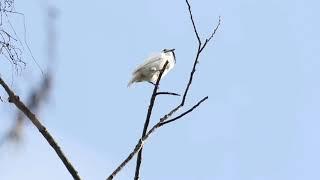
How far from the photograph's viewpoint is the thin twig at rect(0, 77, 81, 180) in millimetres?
2746

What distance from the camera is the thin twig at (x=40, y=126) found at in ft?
9.01

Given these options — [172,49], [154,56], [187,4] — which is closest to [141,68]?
[154,56]

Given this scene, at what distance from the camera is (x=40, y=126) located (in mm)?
2887

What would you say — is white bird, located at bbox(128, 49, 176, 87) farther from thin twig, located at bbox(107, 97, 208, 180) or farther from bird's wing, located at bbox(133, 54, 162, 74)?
thin twig, located at bbox(107, 97, 208, 180)

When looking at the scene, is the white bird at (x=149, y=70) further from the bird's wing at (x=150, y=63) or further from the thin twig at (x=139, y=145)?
the thin twig at (x=139, y=145)

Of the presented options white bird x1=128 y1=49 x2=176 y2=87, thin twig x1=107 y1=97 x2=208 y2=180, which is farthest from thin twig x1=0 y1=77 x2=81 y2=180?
white bird x1=128 y1=49 x2=176 y2=87

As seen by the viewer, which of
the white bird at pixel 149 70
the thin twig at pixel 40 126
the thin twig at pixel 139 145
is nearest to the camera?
the thin twig at pixel 40 126

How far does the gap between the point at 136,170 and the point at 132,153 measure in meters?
0.14

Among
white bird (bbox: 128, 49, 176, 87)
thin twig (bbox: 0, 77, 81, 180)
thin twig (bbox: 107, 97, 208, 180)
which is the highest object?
thin twig (bbox: 0, 77, 81, 180)

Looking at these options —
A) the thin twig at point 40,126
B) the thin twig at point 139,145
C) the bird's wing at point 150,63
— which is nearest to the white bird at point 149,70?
the bird's wing at point 150,63

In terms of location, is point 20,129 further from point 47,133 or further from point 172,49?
point 172,49

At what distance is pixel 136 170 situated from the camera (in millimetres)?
3033

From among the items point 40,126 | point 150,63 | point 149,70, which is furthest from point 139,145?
point 150,63

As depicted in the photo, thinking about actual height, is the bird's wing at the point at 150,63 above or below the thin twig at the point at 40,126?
below
